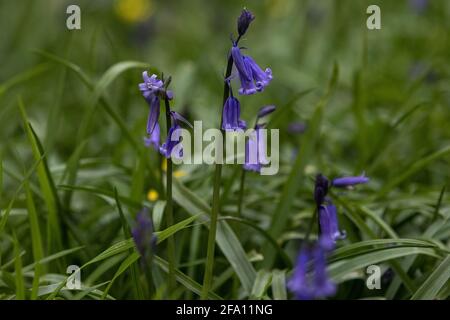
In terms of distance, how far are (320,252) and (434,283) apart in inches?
38.9

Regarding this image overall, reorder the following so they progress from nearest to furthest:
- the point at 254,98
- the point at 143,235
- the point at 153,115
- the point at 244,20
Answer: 1. the point at 143,235
2. the point at 244,20
3. the point at 153,115
4. the point at 254,98

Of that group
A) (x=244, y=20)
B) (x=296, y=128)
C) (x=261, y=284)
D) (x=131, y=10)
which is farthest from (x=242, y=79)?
(x=131, y=10)

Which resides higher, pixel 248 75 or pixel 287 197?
pixel 248 75

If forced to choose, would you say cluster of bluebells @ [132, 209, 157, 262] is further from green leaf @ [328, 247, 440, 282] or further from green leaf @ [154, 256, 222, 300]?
green leaf @ [328, 247, 440, 282]

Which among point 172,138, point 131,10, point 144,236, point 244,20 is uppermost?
point 131,10

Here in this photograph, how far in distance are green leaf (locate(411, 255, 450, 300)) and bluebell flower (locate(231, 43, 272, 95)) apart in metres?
0.98

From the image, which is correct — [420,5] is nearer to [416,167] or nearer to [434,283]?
[416,167]

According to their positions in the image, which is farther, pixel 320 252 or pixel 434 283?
pixel 434 283

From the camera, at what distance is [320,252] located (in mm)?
1953

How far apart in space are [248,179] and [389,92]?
5.64 feet

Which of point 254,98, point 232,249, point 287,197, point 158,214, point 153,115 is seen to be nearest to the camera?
point 153,115

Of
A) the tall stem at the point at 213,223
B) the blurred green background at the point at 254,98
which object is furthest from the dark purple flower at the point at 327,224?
the blurred green background at the point at 254,98

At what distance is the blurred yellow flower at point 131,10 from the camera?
834cm

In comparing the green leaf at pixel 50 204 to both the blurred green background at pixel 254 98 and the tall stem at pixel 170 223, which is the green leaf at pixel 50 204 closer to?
the blurred green background at pixel 254 98
